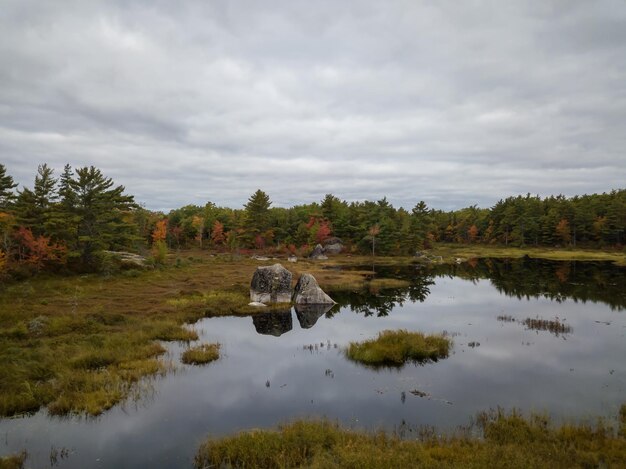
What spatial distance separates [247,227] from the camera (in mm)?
99812

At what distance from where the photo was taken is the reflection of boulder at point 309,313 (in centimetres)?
3647

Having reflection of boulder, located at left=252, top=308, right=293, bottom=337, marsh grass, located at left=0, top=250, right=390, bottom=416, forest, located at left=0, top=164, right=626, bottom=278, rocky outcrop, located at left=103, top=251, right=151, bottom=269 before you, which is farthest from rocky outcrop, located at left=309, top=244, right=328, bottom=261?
reflection of boulder, located at left=252, top=308, right=293, bottom=337

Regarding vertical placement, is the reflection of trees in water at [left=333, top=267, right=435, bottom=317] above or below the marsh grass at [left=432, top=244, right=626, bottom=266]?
below

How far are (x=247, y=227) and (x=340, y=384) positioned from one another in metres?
81.0

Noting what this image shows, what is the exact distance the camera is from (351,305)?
148 feet

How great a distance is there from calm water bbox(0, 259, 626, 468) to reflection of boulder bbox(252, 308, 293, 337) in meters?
0.18

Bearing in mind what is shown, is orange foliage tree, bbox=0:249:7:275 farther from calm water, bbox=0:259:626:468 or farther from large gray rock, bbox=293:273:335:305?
large gray rock, bbox=293:273:335:305

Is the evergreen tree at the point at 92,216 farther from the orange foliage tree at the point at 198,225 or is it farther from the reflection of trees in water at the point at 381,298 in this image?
the orange foliage tree at the point at 198,225

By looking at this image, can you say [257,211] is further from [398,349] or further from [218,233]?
[398,349]

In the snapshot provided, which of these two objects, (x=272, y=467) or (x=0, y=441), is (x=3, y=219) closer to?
(x=0, y=441)

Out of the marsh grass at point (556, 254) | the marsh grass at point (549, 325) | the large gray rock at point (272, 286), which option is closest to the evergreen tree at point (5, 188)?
the large gray rock at point (272, 286)

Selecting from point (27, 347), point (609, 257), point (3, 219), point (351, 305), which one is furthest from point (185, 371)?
point (609, 257)

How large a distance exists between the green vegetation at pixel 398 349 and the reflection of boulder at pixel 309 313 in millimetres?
8705

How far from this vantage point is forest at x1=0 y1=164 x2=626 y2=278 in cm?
4991
